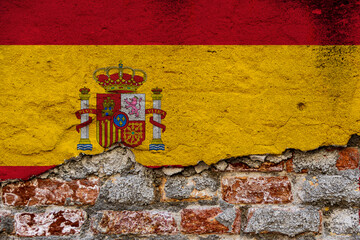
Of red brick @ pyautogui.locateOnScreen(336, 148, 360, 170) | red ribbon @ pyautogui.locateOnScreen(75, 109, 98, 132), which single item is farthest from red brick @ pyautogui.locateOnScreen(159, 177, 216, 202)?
red brick @ pyautogui.locateOnScreen(336, 148, 360, 170)

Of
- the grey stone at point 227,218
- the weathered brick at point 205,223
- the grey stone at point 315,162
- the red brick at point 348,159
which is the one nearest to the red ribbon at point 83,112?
the weathered brick at point 205,223

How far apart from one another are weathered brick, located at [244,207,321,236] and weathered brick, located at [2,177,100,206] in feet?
1.82

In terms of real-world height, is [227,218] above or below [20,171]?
below

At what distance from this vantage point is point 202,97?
1.04m

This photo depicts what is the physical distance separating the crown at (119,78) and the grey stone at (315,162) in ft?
1.97

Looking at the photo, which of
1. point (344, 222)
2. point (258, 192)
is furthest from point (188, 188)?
point (344, 222)

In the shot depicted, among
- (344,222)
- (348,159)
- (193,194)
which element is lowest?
(344,222)

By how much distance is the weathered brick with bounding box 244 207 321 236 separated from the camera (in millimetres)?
1023

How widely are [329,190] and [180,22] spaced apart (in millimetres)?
769

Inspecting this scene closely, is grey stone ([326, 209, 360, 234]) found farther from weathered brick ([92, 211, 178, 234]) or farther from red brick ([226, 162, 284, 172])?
weathered brick ([92, 211, 178, 234])

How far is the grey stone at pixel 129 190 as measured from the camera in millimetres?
1028

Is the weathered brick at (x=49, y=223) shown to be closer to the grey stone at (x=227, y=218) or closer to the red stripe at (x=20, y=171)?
the red stripe at (x=20, y=171)

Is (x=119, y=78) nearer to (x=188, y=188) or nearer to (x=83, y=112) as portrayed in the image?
(x=83, y=112)

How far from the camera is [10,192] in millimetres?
1020
